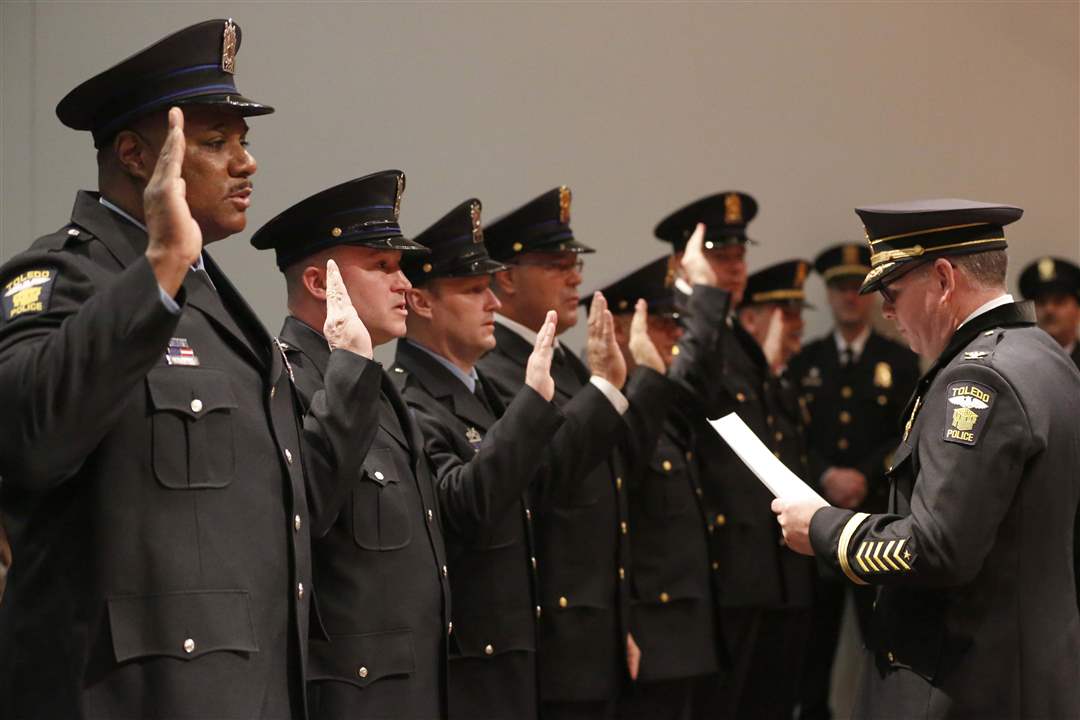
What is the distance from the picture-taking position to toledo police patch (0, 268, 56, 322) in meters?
2.08

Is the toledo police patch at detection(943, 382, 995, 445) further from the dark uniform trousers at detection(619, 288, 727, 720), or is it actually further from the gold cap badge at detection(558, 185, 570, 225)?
the gold cap badge at detection(558, 185, 570, 225)

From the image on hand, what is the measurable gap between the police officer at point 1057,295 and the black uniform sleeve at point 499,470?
3.84 meters

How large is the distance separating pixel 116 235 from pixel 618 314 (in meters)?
2.61

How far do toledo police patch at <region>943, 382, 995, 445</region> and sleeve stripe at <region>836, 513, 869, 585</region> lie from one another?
0.26 metres

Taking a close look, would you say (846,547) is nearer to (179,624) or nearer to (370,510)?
(370,510)

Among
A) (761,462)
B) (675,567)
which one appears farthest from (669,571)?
(761,462)

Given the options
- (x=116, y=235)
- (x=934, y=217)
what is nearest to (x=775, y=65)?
(x=934, y=217)

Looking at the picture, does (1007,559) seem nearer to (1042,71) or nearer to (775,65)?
(775,65)

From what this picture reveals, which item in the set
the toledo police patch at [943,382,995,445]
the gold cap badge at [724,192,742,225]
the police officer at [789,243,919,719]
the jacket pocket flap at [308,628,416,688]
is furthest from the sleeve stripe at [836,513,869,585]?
the police officer at [789,243,919,719]

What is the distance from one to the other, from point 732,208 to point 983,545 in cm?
284

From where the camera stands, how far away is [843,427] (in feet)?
20.3

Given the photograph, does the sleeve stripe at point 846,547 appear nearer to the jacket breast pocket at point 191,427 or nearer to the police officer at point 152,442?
the police officer at point 152,442

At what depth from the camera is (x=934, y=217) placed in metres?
2.81

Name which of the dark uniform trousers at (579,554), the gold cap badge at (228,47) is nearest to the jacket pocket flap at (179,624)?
the gold cap badge at (228,47)
